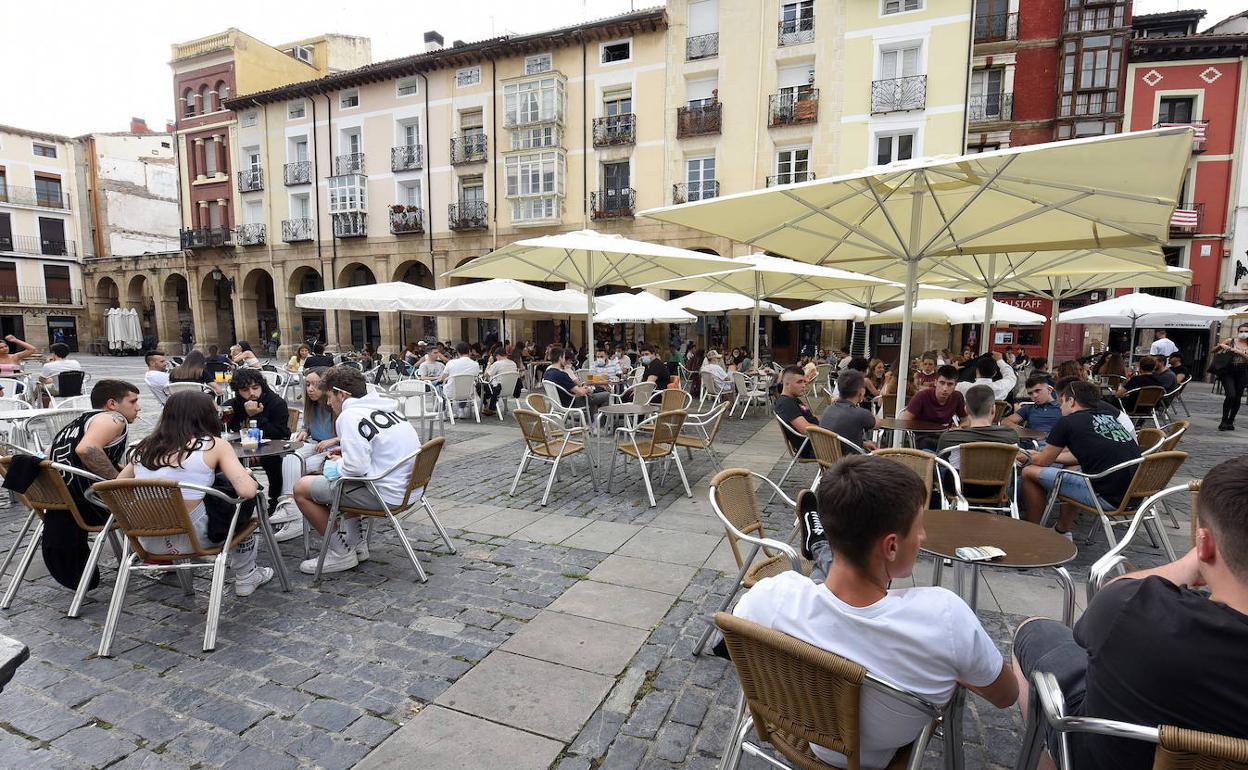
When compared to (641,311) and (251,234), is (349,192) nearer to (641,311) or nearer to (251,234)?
(251,234)

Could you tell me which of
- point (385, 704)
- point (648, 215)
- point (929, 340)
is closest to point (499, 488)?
point (648, 215)

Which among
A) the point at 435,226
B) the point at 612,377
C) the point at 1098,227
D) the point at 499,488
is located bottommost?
the point at 499,488

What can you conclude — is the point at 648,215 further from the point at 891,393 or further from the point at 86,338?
the point at 86,338

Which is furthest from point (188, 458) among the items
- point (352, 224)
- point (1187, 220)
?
point (1187, 220)

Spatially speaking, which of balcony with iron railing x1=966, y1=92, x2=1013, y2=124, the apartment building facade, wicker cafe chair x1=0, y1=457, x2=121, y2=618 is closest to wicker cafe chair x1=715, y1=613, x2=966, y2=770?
A: wicker cafe chair x1=0, y1=457, x2=121, y2=618

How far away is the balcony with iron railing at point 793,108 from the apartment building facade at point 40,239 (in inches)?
1533

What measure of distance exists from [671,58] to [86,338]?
119 feet

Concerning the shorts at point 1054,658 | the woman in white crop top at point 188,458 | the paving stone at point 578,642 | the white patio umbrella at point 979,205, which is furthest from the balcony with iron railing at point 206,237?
the shorts at point 1054,658

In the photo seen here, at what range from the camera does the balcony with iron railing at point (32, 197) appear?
32500mm

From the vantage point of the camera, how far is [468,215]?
2295 centimetres

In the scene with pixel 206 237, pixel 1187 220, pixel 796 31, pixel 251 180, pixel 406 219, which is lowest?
pixel 1187 220

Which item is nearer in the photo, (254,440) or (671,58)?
(254,440)

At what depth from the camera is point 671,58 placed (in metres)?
19.8

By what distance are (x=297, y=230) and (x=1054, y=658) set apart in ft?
97.3
